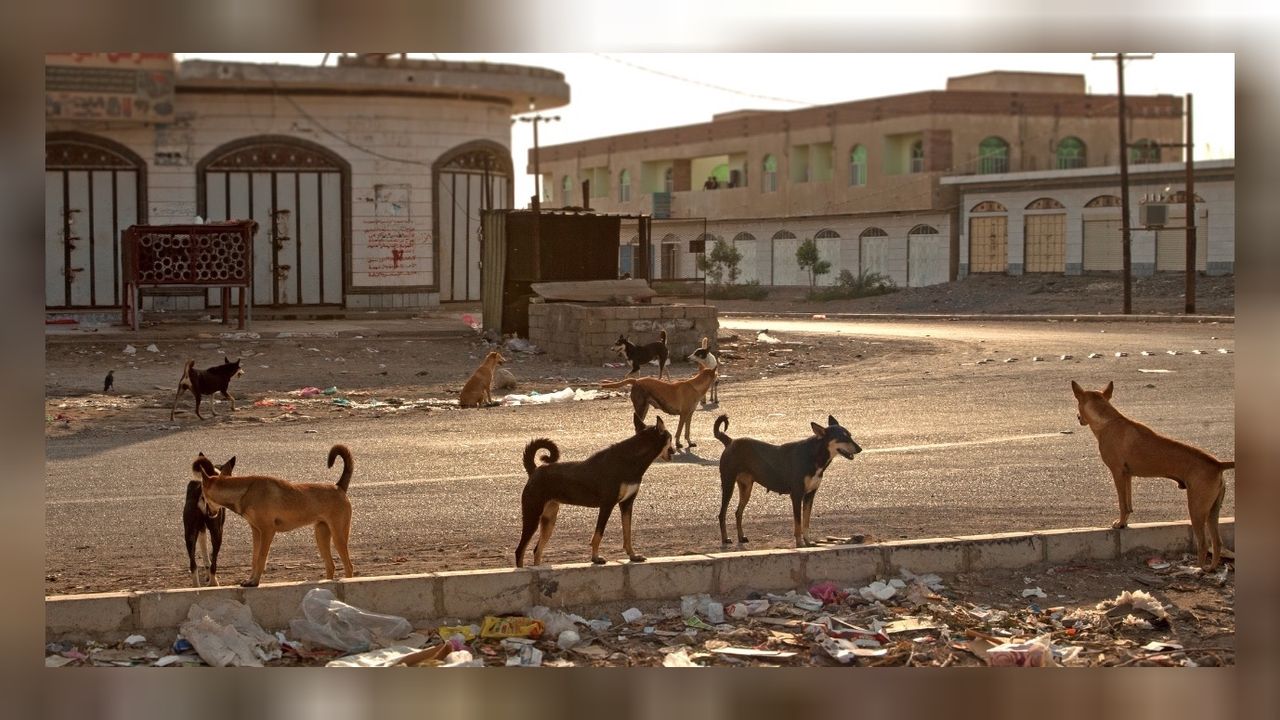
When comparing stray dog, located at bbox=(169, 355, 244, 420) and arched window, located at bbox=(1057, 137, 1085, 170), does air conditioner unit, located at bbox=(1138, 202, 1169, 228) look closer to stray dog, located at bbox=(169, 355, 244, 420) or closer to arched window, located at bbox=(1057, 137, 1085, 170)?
arched window, located at bbox=(1057, 137, 1085, 170)

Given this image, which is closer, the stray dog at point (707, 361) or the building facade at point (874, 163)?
the stray dog at point (707, 361)

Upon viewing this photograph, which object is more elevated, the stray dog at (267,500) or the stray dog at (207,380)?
the stray dog at (207,380)

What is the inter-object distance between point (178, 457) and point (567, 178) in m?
54.3

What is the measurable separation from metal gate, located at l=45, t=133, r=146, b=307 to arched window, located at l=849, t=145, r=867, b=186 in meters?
33.4

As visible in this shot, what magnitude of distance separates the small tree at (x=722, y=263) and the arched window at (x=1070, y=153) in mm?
12809

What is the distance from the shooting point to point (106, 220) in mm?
26141

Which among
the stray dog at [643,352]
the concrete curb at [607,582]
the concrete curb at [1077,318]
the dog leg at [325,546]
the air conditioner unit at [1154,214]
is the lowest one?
the concrete curb at [607,582]

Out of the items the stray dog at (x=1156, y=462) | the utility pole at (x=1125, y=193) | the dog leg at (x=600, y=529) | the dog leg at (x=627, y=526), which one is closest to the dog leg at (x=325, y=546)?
the dog leg at (x=600, y=529)

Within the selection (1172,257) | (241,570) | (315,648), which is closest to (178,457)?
(241,570)

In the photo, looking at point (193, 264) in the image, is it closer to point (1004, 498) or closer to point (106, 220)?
point (106, 220)

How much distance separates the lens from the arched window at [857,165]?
54438 mm

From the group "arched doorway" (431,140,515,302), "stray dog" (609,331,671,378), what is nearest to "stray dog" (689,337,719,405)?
"stray dog" (609,331,671,378)

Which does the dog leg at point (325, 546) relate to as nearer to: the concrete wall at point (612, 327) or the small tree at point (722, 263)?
the concrete wall at point (612, 327)
